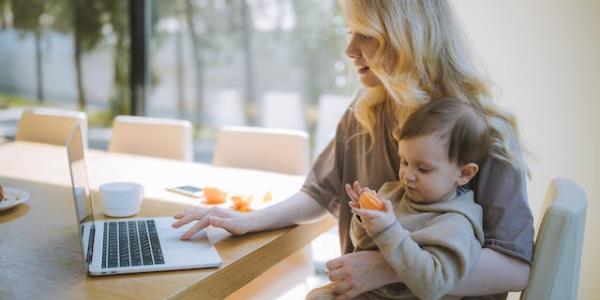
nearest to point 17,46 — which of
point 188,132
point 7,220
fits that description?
point 188,132

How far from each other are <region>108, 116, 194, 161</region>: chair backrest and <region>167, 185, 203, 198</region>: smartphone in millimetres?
816

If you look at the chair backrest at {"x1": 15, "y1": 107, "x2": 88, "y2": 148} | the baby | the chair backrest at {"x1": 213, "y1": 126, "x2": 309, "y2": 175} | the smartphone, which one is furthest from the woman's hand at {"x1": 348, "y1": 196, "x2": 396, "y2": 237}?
the chair backrest at {"x1": 15, "y1": 107, "x2": 88, "y2": 148}

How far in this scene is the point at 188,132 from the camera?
2.50 m

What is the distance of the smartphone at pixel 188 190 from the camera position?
163 cm

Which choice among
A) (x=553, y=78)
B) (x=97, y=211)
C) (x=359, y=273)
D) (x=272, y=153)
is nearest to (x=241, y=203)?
(x=97, y=211)

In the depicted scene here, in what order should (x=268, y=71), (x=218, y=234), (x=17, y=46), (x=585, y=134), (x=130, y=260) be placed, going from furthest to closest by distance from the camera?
(x=17, y=46) → (x=268, y=71) → (x=585, y=134) → (x=218, y=234) → (x=130, y=260)

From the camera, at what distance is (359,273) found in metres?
1.06

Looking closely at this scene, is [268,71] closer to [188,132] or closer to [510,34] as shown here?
[188,132]

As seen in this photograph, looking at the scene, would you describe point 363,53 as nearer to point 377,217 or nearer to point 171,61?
point 377,217

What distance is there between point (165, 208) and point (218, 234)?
31 centimetres

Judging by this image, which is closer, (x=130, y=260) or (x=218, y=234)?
(x=130, y=260)

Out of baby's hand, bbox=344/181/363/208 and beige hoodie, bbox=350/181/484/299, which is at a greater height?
baby's hand, bbox=344/181/363/208

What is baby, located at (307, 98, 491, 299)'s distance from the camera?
3.13ft

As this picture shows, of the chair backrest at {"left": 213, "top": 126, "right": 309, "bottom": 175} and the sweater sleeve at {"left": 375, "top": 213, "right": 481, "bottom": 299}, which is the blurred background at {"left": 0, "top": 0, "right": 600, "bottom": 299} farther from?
the sweater sleeve at {"left": 375, "top": 213, "right": 481, "bottom": 299}
